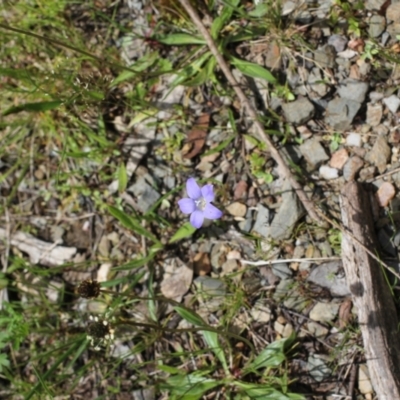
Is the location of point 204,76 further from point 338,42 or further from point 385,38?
point 385,38

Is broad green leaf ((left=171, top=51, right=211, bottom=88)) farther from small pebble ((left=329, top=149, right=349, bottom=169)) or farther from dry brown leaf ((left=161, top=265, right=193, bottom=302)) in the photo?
dry brown leaf ((left=161, top=265, right=193, bottom=302))

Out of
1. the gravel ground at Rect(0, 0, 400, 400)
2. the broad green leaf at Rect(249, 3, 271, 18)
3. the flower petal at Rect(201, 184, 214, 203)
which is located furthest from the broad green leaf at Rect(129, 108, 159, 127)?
the flower petal at Rect(201, 184, 214, 203)

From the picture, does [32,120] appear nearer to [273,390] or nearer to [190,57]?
[190,57]

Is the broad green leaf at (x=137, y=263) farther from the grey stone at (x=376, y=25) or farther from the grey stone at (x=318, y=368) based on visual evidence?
the grey stone at (x=376, y=25)

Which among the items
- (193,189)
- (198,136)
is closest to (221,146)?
(198,136)

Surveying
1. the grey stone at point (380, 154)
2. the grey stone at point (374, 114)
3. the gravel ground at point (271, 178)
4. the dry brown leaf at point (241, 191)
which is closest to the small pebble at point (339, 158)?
the gravel ground at point (271, 178)

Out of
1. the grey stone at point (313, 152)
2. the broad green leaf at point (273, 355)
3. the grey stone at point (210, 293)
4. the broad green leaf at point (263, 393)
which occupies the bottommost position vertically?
the broad green leaf at point (263, 393)
